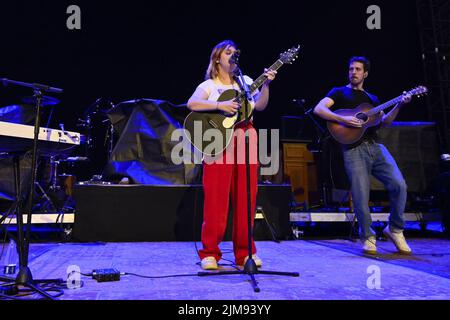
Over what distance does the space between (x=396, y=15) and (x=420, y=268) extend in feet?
22.2

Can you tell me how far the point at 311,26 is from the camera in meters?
8.08

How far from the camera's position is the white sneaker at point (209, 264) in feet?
10.5

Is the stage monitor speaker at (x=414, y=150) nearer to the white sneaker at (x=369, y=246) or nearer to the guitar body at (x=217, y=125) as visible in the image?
the white sneaker at (x=369, y=246)

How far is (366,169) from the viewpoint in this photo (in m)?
4.21

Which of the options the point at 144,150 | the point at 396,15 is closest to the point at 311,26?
the point at 396,15

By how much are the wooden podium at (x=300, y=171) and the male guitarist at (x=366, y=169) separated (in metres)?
3.10

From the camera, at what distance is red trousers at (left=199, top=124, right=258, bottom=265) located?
3.28 m

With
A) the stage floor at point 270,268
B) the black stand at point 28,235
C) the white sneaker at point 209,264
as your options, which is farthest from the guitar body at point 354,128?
the black stand at point 28,235

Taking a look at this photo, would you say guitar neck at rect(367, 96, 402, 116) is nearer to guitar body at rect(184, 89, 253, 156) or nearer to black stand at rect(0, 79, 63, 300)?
guitar body at rect(184, 89, 253, 156)

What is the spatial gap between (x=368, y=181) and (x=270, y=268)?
1.57 metres

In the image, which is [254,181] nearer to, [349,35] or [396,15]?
[349,35]

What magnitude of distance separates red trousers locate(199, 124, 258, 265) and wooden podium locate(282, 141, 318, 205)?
413cm

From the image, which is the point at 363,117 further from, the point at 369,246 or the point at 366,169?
the point at 369,246

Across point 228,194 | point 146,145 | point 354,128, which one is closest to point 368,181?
point 354,128
